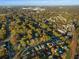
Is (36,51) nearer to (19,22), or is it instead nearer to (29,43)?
(29,43)

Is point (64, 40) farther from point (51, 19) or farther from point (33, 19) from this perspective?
point (33, 19)

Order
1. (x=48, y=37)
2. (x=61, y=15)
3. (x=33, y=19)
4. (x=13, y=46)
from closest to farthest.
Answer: (x=13, y=46) < (x=48, y=37) < (x=61, y=15) < (x=33, y=19)

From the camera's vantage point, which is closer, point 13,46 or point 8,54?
point 8,54

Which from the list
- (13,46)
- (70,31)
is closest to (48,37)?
(70,31)

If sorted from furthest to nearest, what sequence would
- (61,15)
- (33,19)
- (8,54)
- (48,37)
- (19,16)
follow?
(19,16), (33,19), (61,15), (48,37), (8,54)

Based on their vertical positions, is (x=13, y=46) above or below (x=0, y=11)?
below

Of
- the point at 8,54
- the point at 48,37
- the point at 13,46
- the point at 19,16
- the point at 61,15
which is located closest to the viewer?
the point at 8,54

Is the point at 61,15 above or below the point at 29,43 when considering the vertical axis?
above

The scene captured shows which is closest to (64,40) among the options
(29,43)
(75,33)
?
(75,33)

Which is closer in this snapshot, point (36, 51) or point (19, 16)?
point (36, 51)
